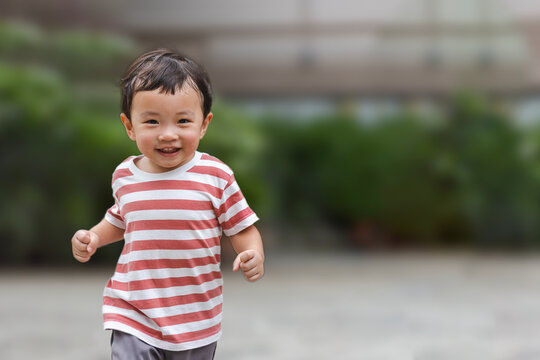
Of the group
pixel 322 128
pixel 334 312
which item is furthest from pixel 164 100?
pixel 322 128

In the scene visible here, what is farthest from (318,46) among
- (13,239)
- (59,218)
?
(13,239)

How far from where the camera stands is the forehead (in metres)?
1.62

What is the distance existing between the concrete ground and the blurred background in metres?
0.11

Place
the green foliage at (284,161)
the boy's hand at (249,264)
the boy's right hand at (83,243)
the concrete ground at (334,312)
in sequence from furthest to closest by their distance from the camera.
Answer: the green foliage at (284,161) → the concrete ground at (334,312) → the boy's right hand at (83,243) → the boy's hand at (249,264)

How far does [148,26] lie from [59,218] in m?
2.50

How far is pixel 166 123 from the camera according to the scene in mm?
1639

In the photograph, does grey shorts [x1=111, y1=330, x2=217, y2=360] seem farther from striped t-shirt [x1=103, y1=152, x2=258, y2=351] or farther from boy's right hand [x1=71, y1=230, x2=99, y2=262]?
boy's right hand [x1=71, y1=230, x2=99, y2=262]

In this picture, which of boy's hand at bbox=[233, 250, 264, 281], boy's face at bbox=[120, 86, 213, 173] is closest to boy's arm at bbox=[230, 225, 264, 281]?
boy's hand at bbox=[233, 250, 264, 281]

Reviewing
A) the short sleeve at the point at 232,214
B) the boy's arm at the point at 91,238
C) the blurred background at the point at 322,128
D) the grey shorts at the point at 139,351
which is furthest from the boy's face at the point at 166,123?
the blurred background at the point at 322,128

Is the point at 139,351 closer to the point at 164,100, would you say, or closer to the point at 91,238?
the point at 91,238

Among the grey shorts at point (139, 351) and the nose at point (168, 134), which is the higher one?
the nose at point (168, 134)

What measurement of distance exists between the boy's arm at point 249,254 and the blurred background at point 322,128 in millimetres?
4803

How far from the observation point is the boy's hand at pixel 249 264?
5.28 ft

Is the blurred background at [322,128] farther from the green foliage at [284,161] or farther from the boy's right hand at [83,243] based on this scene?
the boy's right hand at [83,243]
